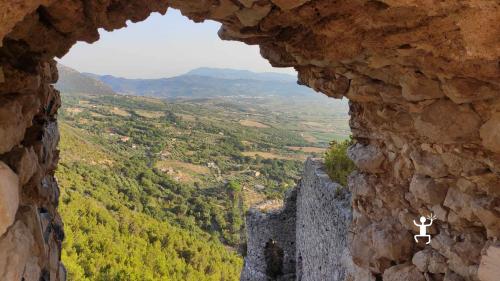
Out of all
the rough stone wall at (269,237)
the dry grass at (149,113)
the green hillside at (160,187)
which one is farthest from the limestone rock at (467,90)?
the dry grass at (149,113)

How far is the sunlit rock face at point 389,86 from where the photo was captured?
237cm

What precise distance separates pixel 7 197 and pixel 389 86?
2269 mm

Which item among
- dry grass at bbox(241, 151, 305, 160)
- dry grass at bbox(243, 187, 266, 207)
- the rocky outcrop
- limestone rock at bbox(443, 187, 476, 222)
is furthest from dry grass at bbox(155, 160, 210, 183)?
limestone rock at bbox(443, 187, 476, 222)

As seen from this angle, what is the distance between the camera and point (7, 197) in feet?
7.38

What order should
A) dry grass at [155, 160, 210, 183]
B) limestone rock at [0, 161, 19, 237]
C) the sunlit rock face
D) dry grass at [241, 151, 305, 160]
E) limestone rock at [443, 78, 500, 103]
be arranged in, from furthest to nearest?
dry grass at [241, 151, 305, 160]
dry grass at [155, 160, 210, 183]
limestone rock at [443, 78, 500, 103]
the sunlit rock face
limestone rock at [0, 161, 19, 237]

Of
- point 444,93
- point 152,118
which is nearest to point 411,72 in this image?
point 444,93

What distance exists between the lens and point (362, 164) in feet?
12.8

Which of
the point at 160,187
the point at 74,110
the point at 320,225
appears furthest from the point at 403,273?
the point at 74,110

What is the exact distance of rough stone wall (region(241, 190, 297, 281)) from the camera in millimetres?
11844

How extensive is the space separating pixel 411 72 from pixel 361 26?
437 millimetres

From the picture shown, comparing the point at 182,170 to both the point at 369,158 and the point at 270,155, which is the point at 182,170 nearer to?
the point at 270,155

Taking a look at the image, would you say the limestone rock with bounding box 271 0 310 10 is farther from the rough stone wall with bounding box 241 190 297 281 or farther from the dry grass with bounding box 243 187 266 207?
the dry grass with bounding box 243 187 266 207

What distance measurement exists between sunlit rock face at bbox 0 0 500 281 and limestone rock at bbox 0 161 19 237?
128 mm

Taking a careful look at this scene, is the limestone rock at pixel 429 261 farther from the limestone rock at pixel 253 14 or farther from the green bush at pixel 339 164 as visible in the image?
the green bush at pixel 339 164
